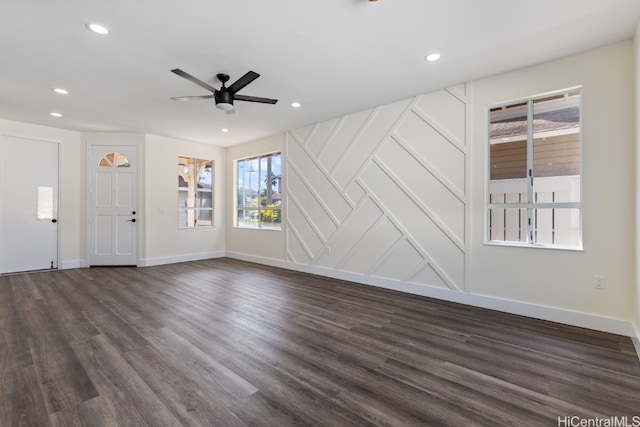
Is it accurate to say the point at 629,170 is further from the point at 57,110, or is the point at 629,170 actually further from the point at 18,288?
the point at 18,288

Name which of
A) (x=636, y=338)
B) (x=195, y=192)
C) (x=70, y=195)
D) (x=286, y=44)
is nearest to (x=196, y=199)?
(x=195, y=192)

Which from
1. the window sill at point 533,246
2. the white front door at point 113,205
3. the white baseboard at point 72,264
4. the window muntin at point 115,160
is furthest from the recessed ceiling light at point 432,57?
the white baseboard at point 72,264

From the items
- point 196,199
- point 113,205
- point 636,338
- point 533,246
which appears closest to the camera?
point 636,338

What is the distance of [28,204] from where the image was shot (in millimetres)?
5262

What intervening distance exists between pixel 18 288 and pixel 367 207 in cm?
536

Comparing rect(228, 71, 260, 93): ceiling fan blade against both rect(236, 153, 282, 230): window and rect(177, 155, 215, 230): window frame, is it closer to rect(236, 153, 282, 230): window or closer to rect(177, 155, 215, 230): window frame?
rect(236, 153, 282, 230): window

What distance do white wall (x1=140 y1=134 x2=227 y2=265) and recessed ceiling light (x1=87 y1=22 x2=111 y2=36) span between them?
12.5 ft

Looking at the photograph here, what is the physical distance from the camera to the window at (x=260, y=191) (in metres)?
6.18

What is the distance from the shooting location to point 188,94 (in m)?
3.93

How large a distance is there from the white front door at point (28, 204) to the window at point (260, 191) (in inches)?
139

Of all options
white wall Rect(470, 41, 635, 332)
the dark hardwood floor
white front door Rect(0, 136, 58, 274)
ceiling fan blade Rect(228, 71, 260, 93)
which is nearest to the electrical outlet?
white wall Rect(470, 41, 635, 332)

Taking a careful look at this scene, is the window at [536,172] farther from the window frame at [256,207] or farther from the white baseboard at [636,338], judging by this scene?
the window frame at [256,207]

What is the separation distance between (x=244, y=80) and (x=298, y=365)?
9.20ft

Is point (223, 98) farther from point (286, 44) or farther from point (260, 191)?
point (260, 191)
